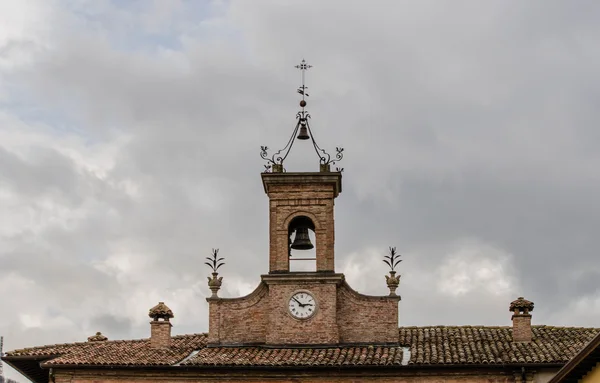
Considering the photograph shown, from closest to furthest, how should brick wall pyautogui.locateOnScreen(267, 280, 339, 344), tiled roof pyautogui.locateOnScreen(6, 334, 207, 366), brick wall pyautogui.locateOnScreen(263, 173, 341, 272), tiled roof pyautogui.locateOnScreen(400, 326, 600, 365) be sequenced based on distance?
tiled roof pyautogui.locateOnScreen(400, 326, 600, 365)
tiled roof pyautogui.locateOnScreen(6, 334, 207, 366)
brick wall pyautogui.locateOnScreen(267, 280, 339, 344)
brick wall pyautogui.locateOnScreen(263, 173, 341, 272)

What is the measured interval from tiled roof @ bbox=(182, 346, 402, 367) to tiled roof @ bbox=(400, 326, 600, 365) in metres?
0.80

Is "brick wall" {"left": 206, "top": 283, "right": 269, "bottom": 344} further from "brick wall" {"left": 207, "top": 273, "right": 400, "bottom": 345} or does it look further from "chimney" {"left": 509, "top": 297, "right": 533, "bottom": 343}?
"chimney" {"left": 509, "top": 297, "right": 533, "bottom": 343}

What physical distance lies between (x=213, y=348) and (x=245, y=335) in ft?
3.19

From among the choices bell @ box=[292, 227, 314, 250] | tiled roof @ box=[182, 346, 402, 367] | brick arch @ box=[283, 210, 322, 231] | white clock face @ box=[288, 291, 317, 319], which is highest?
brick arch @ box=[283, 210, 322, 231]

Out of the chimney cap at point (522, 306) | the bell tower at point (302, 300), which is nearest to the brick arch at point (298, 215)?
the bell tower at point (302, 300)

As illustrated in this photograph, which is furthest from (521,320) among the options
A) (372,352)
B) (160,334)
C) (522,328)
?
(160,334)

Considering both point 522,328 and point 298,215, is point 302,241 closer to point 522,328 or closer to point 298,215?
point 298,215

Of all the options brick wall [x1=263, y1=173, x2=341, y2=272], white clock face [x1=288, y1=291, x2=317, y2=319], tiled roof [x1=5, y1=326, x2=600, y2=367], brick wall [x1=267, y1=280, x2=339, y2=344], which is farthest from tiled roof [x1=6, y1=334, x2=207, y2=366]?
brick wall [x1=263, y1=173, x2=341, y2=272]

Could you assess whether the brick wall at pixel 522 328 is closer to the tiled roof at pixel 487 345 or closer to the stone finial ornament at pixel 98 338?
the tiled roof at pixel 487 345

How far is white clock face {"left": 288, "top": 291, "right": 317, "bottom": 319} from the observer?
1239 inches

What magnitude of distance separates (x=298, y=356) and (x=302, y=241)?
12.6 feet

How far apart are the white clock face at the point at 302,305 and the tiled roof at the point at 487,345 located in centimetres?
272

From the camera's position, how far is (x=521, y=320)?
31.1 metres

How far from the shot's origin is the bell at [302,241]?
32.6 m
